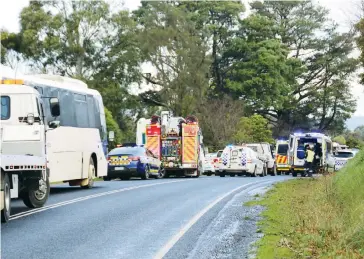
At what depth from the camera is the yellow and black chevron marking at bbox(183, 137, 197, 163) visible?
Result: 38625 mm

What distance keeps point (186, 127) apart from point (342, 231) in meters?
27.5

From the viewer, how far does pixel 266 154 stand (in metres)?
47.1

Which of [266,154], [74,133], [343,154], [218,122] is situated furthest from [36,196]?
[218,122]

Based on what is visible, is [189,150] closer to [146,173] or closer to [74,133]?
[146,173]

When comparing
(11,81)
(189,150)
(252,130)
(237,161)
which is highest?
(252,130)

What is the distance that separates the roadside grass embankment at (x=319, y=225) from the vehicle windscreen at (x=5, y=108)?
615 centimetres

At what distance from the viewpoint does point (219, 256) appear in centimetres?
1051

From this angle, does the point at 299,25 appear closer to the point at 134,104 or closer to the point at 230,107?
the point at 230,107

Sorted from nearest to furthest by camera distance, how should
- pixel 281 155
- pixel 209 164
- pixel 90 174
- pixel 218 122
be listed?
pixel 90 174, pixel 209 164, pixel 281 155, pixel 218 122

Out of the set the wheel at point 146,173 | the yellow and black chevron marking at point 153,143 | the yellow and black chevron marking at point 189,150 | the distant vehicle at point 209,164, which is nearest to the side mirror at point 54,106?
the wheel at point 146,173

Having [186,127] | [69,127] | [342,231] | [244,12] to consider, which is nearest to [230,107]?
[244,12]

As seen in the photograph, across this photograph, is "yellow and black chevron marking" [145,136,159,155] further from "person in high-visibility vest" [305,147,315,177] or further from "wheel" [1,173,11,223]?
"wheel" [1,173,11,223]

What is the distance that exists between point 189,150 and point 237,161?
3.64 meters

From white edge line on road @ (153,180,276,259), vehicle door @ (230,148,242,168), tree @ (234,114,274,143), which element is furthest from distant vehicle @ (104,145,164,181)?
tree @ (234,114,274,143)
